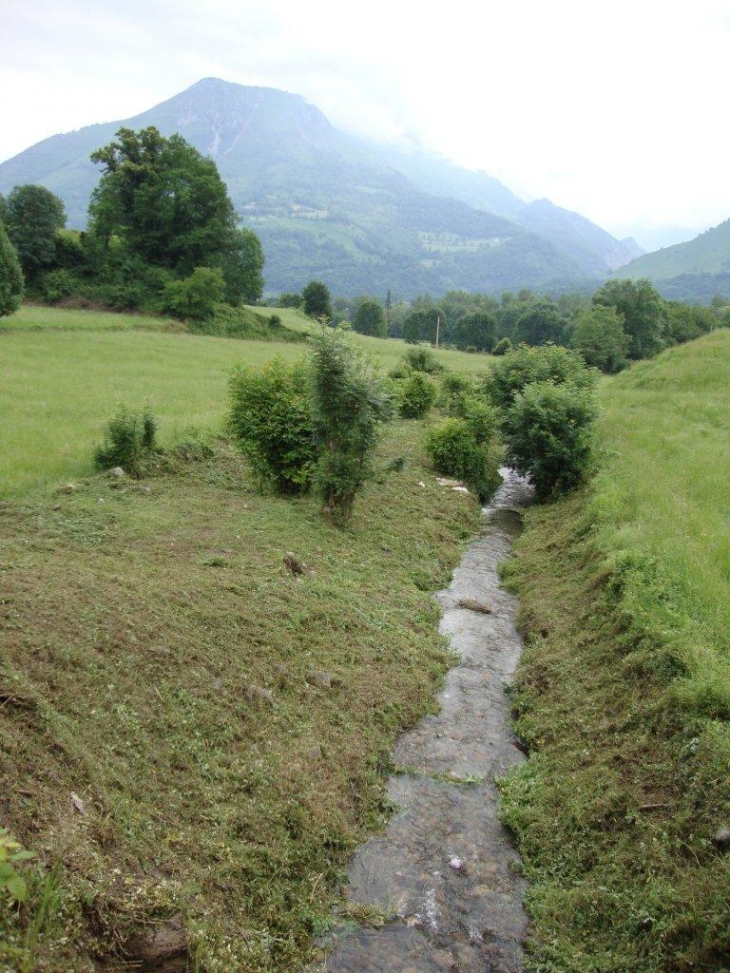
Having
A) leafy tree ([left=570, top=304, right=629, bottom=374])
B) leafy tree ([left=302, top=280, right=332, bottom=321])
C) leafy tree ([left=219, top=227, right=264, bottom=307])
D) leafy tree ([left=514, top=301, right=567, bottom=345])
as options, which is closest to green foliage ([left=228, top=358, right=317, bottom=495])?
leafy tree ([left=219, top=227, right=264, bottom=307])

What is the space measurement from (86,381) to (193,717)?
72.5ft

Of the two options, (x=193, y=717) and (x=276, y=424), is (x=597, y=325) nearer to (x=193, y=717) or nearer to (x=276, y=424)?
(x=276, y=424)

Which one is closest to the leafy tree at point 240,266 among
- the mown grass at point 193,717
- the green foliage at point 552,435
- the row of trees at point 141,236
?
the row of trees at point 141,236

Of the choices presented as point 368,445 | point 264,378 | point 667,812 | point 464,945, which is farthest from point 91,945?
point 264,378

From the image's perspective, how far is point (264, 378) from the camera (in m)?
17.7

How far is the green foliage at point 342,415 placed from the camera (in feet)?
49.3

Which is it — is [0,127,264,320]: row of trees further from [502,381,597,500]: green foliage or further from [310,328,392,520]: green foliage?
[310,328,392,520]: green foliage

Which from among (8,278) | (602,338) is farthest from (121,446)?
(602,338)

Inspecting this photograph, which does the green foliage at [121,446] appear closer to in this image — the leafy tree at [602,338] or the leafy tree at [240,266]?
the leafy tree at [240,266]

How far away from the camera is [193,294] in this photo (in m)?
51.8

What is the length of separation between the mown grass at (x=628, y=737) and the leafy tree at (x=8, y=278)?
30.7 m

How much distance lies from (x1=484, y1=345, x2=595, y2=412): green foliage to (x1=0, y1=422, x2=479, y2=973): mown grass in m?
17.3

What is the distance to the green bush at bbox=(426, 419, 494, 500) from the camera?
23.8 m

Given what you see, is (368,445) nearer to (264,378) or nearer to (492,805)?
(264,378)
